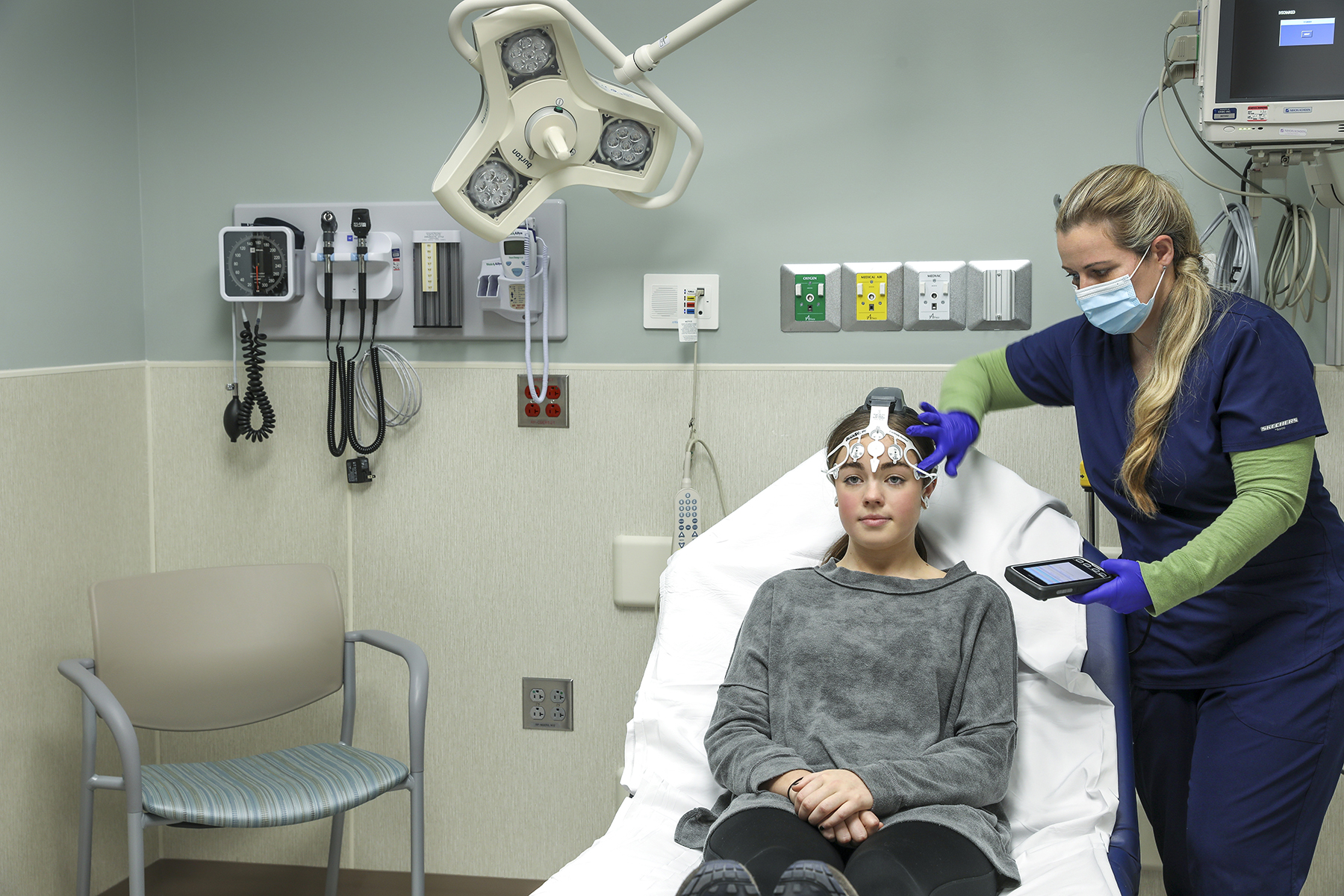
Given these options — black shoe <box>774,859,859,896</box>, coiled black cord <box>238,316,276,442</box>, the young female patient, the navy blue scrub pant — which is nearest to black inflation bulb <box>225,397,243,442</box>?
coiled black cord <box>238,316,276,442</box>

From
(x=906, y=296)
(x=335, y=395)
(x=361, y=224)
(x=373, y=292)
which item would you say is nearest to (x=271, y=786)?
(x=335, y=395)

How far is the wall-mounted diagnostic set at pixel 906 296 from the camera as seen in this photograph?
7.41 ft

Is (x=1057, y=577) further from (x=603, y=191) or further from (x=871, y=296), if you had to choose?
(x=603, y=191)

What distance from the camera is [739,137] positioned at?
7.66ft

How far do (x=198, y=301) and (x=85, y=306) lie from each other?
250 millimetres

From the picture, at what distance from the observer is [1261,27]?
179 cm

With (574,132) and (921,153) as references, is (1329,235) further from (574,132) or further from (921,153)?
(574,132)

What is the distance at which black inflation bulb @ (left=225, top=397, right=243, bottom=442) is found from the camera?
Result: 2486mm

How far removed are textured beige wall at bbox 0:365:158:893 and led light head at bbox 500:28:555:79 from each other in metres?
1.22

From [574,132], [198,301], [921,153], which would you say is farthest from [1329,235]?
[198,301]

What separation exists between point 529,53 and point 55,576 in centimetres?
153

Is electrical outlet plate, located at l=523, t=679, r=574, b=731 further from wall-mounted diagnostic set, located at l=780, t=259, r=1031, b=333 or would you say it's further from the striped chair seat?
wall-mounted diagnostic set, located at l=780, t=259, r=1031, b=333

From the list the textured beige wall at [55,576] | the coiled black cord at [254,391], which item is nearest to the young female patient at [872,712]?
the coiled black cord at [254,391]

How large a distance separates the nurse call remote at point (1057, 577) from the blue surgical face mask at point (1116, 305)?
367 millimetres
